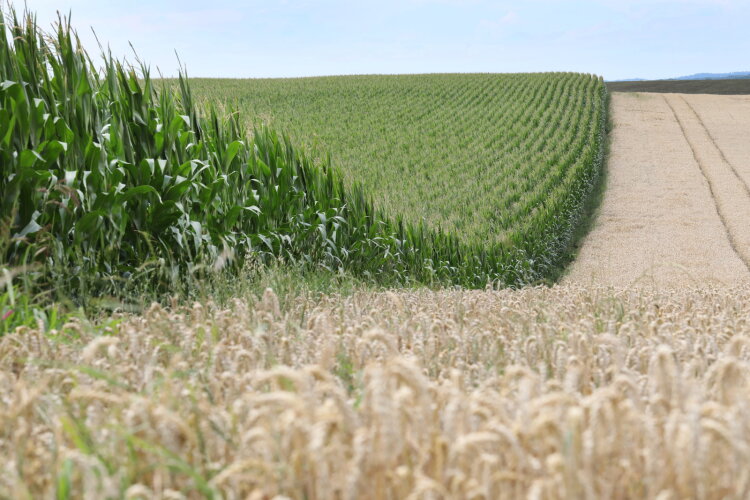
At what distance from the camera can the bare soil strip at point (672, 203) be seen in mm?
15547

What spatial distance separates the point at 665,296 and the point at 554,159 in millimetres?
18081

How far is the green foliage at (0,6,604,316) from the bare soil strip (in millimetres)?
3132

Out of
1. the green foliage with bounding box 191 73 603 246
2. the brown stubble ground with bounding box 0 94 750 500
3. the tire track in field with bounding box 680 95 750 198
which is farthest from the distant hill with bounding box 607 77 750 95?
the brown stubble ground with bounding box 0 94 750 500

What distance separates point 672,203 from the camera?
2138cm

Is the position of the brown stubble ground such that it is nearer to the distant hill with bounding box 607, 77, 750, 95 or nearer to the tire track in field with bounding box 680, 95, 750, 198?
the tire track in field with bounding box 680, 95, 750, 198

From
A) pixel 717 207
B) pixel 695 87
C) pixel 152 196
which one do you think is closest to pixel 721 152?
pixel 717 207

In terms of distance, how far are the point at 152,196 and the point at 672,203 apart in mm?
20268

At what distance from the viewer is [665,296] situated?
5.15m

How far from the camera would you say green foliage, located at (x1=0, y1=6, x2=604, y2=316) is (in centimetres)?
379

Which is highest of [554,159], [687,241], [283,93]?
[283,93]

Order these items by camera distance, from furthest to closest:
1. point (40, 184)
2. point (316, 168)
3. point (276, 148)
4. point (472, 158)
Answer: point (472, 158) → point (316, 168) → point (276, 148) → point (40, 184)

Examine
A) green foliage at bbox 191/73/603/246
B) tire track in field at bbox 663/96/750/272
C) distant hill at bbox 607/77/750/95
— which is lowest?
tire track in field at bbox 663/96/750/272

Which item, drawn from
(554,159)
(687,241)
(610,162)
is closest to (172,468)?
(687,241)

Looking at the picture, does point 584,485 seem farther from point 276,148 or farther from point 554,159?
point 554,159
